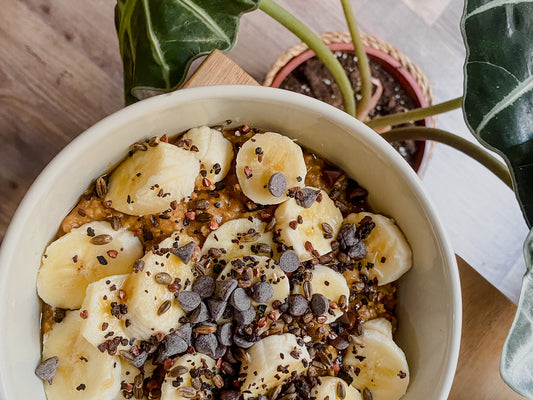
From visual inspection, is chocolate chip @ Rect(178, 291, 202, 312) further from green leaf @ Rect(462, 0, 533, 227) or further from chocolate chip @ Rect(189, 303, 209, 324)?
green leaf @ Rect(462, 0, 533, 227)

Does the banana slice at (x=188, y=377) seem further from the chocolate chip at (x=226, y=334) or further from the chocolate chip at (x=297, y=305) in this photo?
the chocolate chip at (x=297, y=305)

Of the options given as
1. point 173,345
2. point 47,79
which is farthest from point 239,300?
point 47,79

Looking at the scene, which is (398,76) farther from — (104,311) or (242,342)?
(104,311)

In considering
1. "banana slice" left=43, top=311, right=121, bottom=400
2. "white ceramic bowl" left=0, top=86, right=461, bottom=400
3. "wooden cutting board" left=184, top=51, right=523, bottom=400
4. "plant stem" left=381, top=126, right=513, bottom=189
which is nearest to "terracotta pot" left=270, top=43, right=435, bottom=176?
"plant stem" left=381, top=126, right=513, bottom=189

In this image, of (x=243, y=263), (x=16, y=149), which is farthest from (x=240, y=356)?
(x=16, y=149)

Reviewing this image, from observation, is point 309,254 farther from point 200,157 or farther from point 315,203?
point 200,157

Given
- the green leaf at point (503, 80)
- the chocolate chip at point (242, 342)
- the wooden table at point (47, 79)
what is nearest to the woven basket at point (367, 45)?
the wooden table at point (47, 79)
